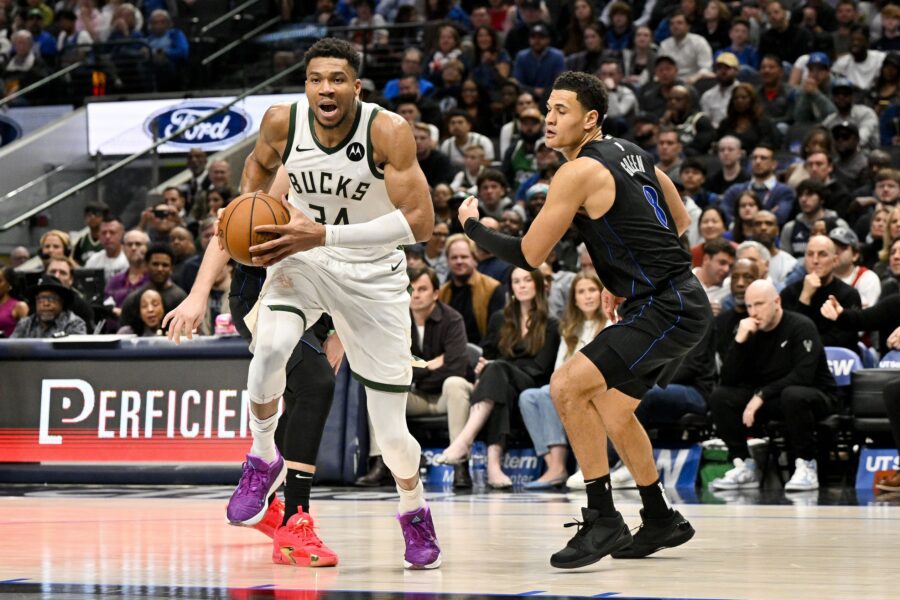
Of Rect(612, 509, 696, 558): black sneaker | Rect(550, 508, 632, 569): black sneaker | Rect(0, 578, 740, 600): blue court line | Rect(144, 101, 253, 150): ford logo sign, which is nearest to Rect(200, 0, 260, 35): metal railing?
Rect(144, 101, 253, 150): ford logo sign

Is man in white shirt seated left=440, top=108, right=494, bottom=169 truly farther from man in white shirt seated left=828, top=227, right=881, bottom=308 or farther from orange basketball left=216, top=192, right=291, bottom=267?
orange basketball left=216, top=192, right=291, bottom=267

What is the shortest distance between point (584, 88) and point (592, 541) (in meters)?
1.81

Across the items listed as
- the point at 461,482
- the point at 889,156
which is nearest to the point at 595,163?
the point at 461,482

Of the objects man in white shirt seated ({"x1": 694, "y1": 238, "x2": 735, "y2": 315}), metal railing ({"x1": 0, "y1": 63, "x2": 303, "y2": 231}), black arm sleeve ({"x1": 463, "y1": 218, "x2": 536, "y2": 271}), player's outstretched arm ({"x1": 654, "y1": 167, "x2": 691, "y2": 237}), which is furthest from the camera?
metal railing ({"x1": 0, "y1": 63, "x2": 303, "y2": 231})

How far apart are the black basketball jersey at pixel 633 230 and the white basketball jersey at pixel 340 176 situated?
0.84 metres

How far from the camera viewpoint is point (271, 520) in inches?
249

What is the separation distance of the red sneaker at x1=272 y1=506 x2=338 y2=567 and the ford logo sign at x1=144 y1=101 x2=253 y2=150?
38.9ft

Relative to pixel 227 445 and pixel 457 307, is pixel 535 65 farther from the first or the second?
pixel 227 445

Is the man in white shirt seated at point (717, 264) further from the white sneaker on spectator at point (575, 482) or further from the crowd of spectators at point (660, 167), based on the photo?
the white sneaker on spectator at point (575, 482)

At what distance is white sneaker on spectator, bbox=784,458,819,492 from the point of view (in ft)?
31.1

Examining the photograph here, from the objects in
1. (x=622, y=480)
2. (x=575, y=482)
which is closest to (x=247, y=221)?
(x=575, y=482)

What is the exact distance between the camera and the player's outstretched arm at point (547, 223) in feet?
18.2

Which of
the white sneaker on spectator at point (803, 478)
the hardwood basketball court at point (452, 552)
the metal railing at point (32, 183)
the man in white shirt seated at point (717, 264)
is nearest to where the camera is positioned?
the hardwood basketball court at point (452, 552)

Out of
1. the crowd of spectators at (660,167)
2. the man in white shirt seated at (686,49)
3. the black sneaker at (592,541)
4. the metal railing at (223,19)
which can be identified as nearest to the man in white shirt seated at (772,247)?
the crowd of spectators at (660,167)
